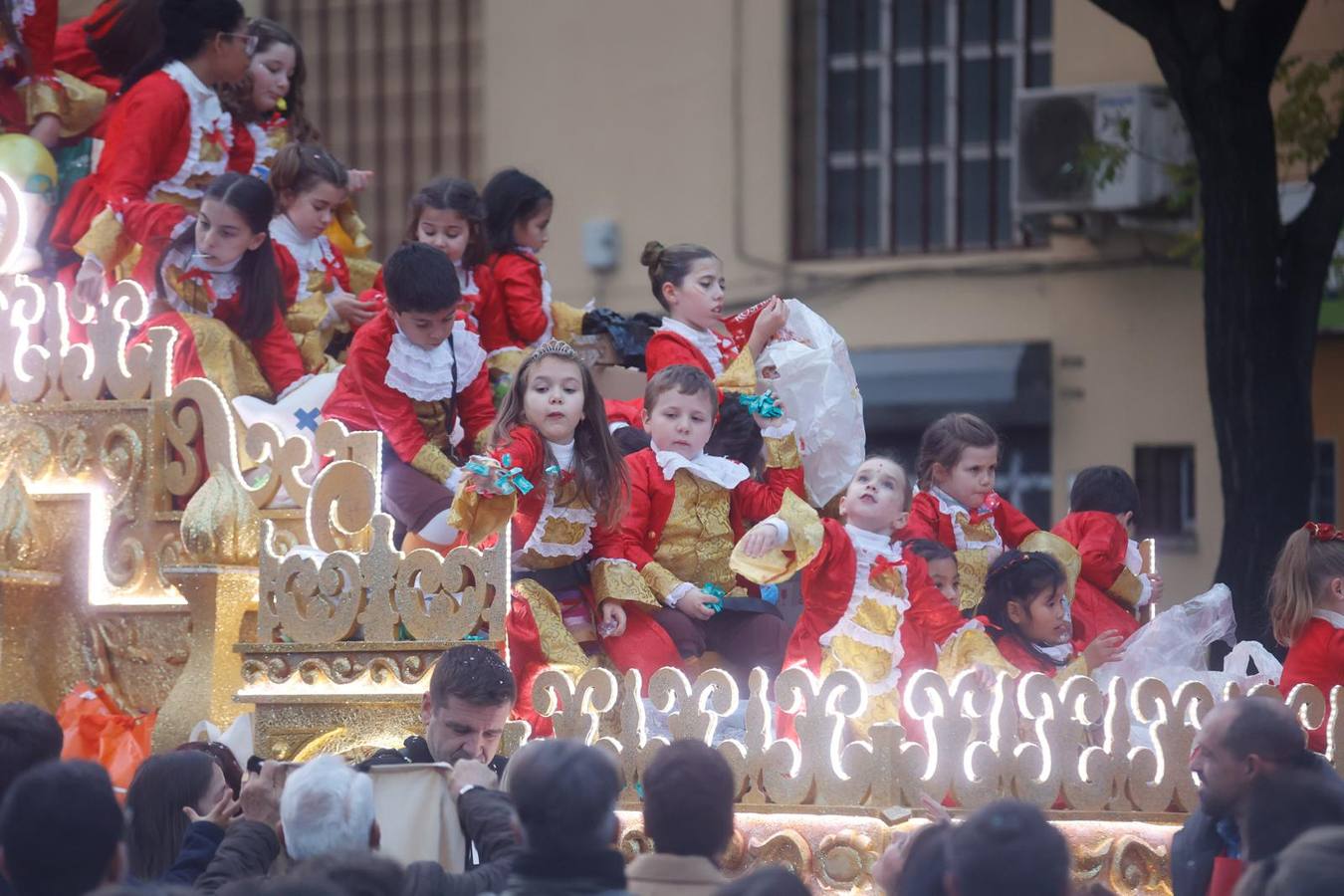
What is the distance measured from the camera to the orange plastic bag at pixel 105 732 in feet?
24.1

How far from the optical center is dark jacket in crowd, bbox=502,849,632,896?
4.44m

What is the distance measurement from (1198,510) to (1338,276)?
96.4 inches

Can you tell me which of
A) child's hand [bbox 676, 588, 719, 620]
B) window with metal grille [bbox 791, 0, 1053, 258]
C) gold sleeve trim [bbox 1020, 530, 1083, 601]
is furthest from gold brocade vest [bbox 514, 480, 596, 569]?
window with metal grille [bbox 791, 0, 1053, 258]

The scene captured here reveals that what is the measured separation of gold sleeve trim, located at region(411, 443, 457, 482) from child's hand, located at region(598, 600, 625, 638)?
36.6 inches

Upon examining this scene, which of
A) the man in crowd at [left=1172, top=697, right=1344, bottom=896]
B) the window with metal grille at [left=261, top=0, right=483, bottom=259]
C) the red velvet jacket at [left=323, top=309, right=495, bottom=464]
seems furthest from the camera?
the window with metal grille at [left=261, top=0, right=483, bottom=259]

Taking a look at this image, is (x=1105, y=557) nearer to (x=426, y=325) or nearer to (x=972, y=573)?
(x=972, y=573)

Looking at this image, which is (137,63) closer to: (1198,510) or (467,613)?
(467,613)

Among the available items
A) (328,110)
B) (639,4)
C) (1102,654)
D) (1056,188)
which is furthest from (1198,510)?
(1102,654)

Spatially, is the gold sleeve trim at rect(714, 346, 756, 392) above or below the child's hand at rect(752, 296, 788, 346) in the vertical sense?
below

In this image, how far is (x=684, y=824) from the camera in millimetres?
4773

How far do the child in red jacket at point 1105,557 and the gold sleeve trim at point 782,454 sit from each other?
3.52 feet

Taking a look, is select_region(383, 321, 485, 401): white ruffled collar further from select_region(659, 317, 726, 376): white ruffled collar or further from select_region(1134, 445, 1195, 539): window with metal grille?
select_region(1134, 445, 1195, 539): window with metal grille

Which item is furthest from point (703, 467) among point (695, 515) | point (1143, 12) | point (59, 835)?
point (1143, 12)

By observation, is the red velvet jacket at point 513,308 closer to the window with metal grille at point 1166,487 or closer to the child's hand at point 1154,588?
the child's hand at point 1154,588
